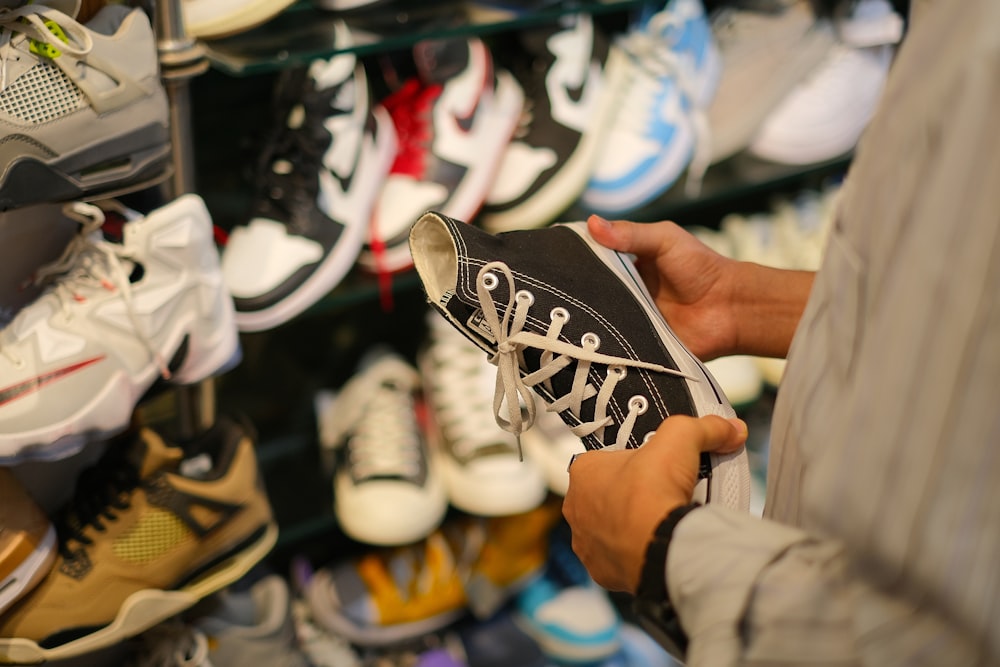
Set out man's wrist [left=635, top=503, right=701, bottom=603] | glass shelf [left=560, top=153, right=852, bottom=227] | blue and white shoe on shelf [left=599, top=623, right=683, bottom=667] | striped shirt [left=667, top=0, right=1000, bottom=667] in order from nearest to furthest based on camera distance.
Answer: striped shirt [left=667, top=0, right=1000, bottom=667] < man's wrist [left=635, top=503, right=701, bottom=603] < glass shelf [left=560, top=153, right=852, bottom=227] < blue and white shoe on shelf [left=599, top=623, right=683, bottom=667]

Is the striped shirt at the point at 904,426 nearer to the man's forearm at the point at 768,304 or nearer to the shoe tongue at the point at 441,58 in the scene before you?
the man's forearm at the point at 768,304

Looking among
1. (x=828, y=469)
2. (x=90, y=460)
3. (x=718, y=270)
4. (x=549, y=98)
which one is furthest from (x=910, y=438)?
(x=90, y=460)

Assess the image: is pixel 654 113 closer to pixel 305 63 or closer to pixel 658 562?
pixel 305 63

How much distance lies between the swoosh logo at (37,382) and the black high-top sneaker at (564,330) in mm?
293

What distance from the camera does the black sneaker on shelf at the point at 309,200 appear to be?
847mm

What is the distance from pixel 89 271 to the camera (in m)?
0.71

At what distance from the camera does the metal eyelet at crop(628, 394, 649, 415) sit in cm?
61

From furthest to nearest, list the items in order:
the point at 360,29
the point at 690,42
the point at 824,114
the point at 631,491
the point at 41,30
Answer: the point at 824,114, the point at 690,42, the point at 360,29, the point at 41,30, the point at 631,491

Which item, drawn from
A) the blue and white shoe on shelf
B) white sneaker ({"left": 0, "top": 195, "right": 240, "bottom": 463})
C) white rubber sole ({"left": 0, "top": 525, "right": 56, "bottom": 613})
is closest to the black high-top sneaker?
white sneaker ({"left": 0, "top": 195, "right": 240, "bottom": 463})

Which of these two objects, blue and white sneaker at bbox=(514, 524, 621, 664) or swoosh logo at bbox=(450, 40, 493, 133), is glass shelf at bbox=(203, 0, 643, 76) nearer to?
swoosh logo at bbox=(450, 40, 493, 133)

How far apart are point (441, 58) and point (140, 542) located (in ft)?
2.01

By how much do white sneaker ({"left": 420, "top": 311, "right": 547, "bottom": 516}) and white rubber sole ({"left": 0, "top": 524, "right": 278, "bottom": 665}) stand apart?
24 centimetres

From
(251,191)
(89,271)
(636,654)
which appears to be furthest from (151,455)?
(636,654)

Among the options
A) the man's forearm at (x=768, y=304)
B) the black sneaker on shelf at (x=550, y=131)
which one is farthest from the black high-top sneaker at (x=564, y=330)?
the black sneaker on shelf at (x=550, y=131)
